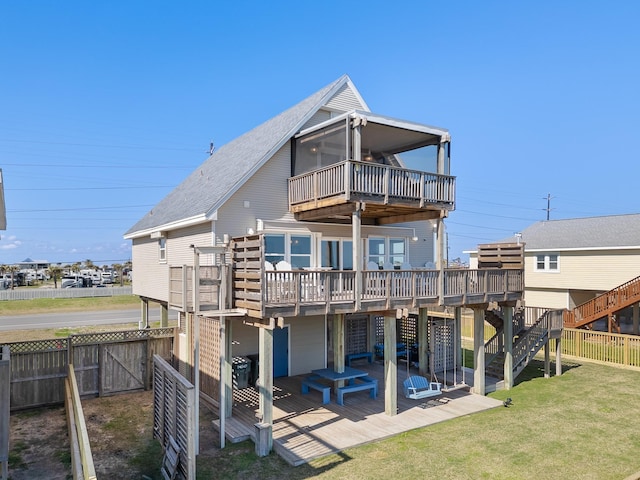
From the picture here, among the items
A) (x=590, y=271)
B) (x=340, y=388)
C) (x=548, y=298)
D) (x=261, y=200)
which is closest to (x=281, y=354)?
(x=340, y=388)

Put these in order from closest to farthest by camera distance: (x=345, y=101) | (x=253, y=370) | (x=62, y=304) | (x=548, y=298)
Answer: (x=253, y=370) < (x=345, y=101) < (x=548, y=298) < (x=62, y=304)

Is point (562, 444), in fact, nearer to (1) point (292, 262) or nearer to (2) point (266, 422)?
(2) point (266, 422)

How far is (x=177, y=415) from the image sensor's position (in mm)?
8992

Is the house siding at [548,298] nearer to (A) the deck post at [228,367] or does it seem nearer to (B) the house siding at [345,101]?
(B) the house siding at [345,101]

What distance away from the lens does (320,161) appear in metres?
15.1

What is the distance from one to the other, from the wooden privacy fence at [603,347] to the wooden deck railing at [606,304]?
13.2 ft

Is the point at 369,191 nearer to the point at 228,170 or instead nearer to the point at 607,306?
the point at 228,170

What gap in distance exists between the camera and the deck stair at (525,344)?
16391 millimetres

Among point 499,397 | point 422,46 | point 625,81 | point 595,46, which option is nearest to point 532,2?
point 422,46

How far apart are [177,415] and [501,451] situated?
287 inches

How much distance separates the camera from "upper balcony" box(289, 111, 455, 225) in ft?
40.8

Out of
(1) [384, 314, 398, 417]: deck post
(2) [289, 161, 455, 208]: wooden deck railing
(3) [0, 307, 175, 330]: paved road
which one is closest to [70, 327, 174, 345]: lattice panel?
(2) [289, 161, 455, 208]: wooden deck railing

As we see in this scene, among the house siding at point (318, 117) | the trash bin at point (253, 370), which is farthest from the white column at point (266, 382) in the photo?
the house siding at point (318, 117)

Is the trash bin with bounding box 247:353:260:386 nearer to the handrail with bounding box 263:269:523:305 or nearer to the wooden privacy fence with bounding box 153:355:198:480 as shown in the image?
the wooden privacy fence with bounding box 153:355:198:480
